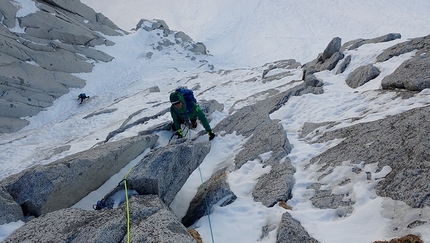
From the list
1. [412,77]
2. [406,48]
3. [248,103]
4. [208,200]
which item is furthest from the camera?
[248,103]

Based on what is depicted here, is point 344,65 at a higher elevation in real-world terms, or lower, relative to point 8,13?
lower

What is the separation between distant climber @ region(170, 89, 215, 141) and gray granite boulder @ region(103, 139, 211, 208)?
3.27m

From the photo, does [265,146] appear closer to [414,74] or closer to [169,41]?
[414,74]

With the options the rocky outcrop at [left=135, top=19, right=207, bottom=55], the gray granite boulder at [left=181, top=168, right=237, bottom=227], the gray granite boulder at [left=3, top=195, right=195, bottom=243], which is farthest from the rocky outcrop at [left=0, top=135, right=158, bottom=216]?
the rocky outcrop at [left=135, top=19, right=207, bottom=55]

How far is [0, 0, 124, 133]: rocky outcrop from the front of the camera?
2981cm

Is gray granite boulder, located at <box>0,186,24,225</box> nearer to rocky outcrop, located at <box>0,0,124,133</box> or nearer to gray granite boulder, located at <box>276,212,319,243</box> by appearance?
gray granite boulder, located at <box>276,212,319,243</box>

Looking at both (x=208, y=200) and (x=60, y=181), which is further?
(x=60, y=181)

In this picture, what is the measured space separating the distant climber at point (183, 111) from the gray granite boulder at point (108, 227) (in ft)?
18.0

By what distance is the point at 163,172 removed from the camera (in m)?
7.11

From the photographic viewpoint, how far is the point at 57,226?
5754 mm

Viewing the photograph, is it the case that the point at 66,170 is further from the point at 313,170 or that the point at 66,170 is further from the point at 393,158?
the point at 393,158

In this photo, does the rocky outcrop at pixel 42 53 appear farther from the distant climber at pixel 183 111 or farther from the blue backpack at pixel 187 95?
the blue backpack at pixel 187 95

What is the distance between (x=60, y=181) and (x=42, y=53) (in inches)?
1408

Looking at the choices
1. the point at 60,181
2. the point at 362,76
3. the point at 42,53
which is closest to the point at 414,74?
the point at 362,76
